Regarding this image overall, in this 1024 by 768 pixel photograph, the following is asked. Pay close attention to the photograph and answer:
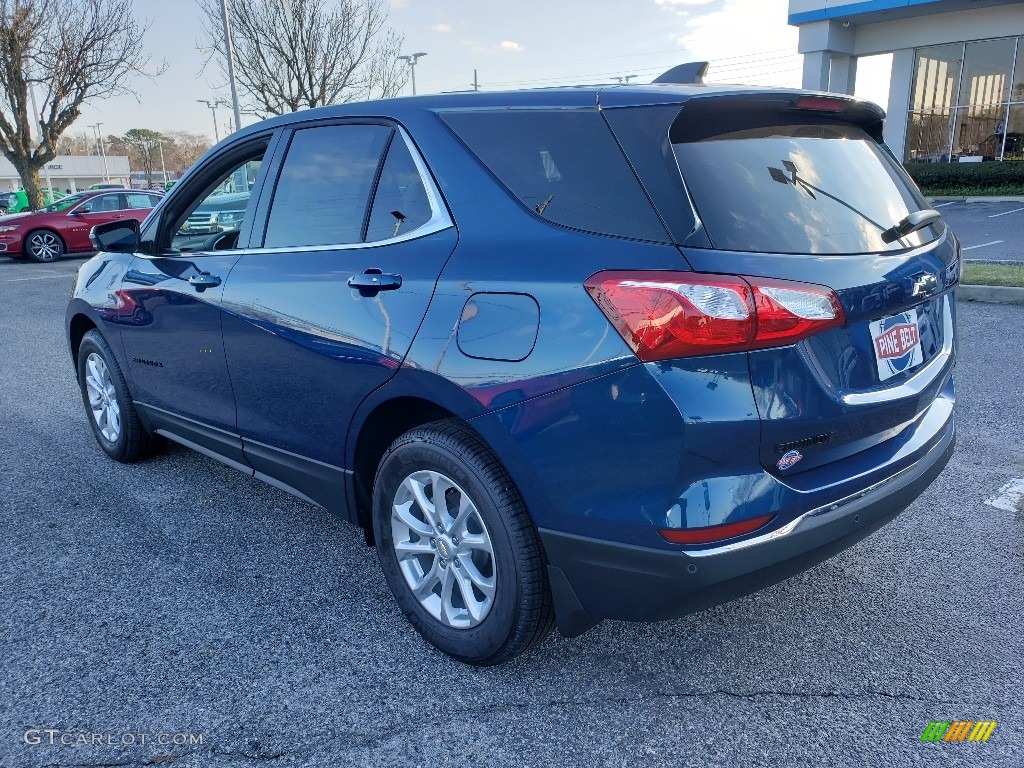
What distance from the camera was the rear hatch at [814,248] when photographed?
200 cm

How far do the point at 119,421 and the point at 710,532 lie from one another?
3584 millimetres

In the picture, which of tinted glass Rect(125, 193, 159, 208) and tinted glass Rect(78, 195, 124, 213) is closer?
tinted glass Rect(78, 195, 124, 213)

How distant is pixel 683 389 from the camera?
6.28 ft

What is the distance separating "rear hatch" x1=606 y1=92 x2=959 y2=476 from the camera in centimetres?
200

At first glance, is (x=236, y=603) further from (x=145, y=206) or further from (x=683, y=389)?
(x=145, y=206)

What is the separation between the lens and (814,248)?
213cm

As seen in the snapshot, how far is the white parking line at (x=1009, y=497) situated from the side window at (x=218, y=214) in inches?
143

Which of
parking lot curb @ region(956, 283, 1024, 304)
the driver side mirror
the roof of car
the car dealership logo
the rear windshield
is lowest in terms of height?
parking lot curb @ region(956, 283, 1024, 304)

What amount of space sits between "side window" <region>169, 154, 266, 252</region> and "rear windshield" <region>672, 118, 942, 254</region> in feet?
6.85

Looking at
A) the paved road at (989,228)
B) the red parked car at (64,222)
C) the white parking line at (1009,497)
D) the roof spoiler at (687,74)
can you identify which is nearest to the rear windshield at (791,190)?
the roof spoiler at (687,74)

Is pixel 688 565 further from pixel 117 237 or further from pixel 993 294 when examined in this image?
pixel 993 294

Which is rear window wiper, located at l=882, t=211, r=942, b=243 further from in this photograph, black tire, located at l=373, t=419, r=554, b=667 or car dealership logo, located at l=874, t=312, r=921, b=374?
black tire, located at l=373, t=419, r=554, b=667

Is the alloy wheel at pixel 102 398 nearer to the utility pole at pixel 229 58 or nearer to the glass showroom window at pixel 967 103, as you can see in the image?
the utility pole at pixel 229 58

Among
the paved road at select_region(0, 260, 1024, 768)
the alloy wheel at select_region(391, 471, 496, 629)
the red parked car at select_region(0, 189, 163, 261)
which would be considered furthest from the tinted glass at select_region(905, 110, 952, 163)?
the alloy wheel at select_region(391, 471, 496, 629)
